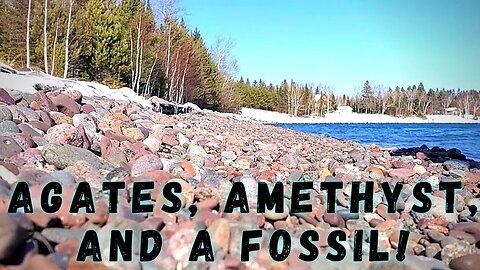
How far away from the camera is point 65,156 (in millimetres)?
1928

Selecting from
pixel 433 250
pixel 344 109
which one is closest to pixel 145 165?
pixel 433 250

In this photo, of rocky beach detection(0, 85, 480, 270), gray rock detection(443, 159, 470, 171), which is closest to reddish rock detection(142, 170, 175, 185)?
rocky beach detection(0, 85, 480, 270)

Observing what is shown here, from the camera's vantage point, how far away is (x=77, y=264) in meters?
1.15

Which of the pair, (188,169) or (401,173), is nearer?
(188,169)

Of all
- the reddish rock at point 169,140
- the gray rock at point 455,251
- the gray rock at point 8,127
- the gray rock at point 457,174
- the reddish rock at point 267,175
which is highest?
the gray rock at point 8,127

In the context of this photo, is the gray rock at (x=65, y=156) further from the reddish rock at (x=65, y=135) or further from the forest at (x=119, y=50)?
the forest at (x=119, y=50)

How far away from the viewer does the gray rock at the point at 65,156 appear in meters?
1.89

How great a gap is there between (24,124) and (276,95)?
29.7 metres

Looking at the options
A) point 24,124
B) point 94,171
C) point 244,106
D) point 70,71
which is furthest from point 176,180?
point 244,106

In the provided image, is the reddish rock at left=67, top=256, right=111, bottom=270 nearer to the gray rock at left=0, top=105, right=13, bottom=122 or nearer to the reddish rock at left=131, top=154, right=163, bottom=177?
the reddish rock at left=131, top=154, right=163, bottom=177

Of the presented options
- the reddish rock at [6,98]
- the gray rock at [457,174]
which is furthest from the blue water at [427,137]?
the reddish rock at [6,98]

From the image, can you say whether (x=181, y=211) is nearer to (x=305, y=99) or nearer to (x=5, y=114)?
(x=5, y=114)

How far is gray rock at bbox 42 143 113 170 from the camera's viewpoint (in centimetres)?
189

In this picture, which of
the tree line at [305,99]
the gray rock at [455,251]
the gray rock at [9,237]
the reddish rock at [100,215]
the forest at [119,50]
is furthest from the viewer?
the tree line at [305,99]
